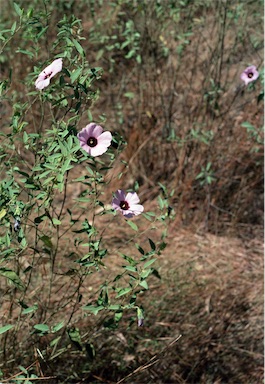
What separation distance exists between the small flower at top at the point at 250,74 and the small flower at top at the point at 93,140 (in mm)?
1595

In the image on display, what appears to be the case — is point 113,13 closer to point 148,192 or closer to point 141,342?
point 148,192

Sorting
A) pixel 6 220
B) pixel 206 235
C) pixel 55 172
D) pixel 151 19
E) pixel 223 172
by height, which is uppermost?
pixel 55 172

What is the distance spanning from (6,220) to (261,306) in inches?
66.9

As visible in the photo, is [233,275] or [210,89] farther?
[210,89]

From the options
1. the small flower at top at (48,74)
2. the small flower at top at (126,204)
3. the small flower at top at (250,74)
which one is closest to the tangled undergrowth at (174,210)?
the small flower at top at (250,74)

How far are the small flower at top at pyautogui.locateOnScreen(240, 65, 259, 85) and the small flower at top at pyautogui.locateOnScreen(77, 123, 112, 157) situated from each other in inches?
62.8

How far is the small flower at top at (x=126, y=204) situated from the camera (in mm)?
1940

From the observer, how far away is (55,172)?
1.87 meters

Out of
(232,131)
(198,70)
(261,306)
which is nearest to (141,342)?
(261,306)

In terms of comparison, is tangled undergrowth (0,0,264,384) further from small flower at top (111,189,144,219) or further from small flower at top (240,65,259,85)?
small flower at top (111,189,144,219)

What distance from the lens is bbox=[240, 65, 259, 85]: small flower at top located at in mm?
3250

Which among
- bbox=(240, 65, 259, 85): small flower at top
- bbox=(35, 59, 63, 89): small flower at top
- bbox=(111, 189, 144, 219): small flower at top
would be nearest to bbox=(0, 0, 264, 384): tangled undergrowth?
bbox=(240, 65, 259, 85): small flower at top

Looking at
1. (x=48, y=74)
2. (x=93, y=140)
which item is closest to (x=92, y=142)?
(x=93, y=140)

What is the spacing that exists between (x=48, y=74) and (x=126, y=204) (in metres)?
0.44
